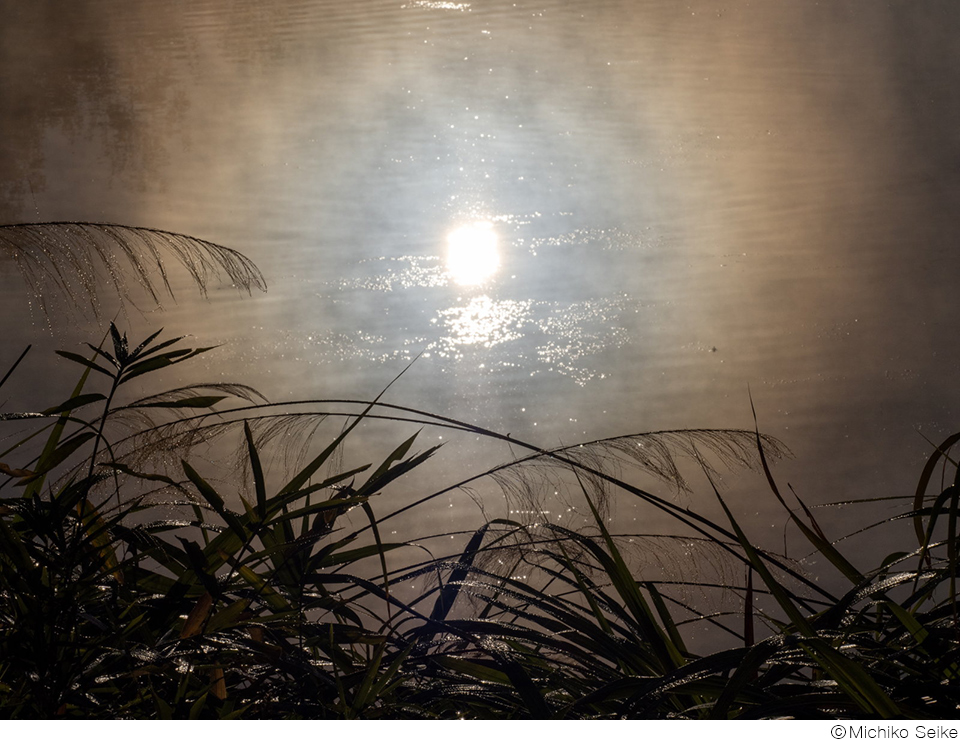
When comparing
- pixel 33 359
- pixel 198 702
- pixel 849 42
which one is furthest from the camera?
pixel 849 42

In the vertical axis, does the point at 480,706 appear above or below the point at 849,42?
below

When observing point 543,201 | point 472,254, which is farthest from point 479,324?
point 543,201

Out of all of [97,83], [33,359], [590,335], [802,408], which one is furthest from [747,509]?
[97,83]

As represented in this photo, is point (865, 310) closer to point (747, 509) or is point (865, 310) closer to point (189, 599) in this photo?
point (747, 509)

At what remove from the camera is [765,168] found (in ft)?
3.66

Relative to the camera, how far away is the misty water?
105 centimetres

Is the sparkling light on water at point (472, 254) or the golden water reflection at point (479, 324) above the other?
the sparkling light on water at point (472, 254)

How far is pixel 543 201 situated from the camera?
3.56 ft

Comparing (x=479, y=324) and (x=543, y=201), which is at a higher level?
(x=543, y=201)

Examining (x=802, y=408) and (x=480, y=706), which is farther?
(x=802, y=408)

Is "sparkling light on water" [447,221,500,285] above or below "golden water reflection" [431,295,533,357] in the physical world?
above

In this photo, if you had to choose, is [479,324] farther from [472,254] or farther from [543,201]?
[543,201]

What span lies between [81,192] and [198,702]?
87cm

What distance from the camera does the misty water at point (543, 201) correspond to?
1046 mm
